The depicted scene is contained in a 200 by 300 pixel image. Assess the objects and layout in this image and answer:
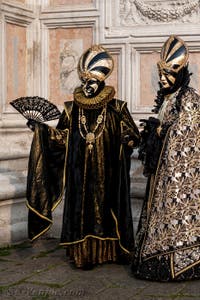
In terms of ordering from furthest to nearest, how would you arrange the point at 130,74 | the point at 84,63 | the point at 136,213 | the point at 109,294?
the point at 130,74 < the point at 136,213 < the point at 84,63 < the point at 109,294

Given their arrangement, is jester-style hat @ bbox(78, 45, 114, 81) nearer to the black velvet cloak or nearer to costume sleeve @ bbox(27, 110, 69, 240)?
the black velvet cloak

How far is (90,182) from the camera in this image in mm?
6121

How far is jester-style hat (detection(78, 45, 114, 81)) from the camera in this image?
6.09 m

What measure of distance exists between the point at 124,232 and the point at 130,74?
2.37 meters

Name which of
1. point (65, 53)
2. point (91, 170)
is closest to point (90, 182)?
point (91, 170)

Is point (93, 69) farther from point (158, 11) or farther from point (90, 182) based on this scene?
point (158, 11)

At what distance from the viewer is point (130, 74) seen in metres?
7.95

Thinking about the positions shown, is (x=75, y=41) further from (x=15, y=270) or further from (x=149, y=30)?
(x=15, y=270)

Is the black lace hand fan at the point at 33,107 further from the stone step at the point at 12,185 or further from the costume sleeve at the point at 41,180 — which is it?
the stone step at the point at 12,185

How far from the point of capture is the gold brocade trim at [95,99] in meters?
6.09

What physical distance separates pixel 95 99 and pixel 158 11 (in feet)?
6.83

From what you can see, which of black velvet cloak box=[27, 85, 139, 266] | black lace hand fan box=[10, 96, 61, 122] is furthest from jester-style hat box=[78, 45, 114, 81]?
black lace hand fan box=[10, 96, 61, 122]

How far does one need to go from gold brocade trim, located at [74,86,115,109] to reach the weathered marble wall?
1609mm

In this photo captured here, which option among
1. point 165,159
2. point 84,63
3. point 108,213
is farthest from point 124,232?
point 84,63
